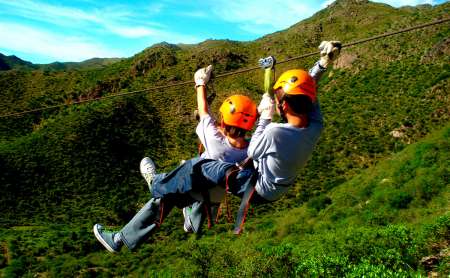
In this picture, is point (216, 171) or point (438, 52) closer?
point (216, 171)

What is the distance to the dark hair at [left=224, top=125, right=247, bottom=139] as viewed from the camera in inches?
195

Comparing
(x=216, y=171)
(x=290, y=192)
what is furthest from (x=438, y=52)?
(x=216, y=171)

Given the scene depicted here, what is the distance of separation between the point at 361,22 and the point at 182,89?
36091mm

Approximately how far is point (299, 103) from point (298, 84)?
21 centimetres

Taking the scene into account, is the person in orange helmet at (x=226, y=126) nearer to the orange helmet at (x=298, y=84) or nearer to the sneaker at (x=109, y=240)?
the orange helmet at (x=298, y=84)

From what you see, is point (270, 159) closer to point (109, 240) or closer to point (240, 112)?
point (240, 112)

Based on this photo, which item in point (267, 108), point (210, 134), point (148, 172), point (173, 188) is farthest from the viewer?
point (148, 172)

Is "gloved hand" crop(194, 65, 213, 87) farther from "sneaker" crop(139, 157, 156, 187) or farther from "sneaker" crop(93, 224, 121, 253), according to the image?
"sneaker" crop(93, 224, 121, 253)

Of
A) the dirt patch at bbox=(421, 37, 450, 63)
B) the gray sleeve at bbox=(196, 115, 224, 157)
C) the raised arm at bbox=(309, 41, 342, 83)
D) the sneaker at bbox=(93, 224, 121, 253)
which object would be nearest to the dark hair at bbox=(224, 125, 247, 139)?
the gray sleeve at bbox=(196, 115, 224, 157)

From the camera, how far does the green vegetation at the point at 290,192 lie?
2539 cm

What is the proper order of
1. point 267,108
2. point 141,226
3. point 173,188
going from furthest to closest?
1. point 141,226
2. point 173,188
3. point 267,108

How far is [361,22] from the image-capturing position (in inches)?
3167

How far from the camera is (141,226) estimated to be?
224 inches

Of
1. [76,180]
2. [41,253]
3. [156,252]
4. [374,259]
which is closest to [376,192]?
[374,259]
